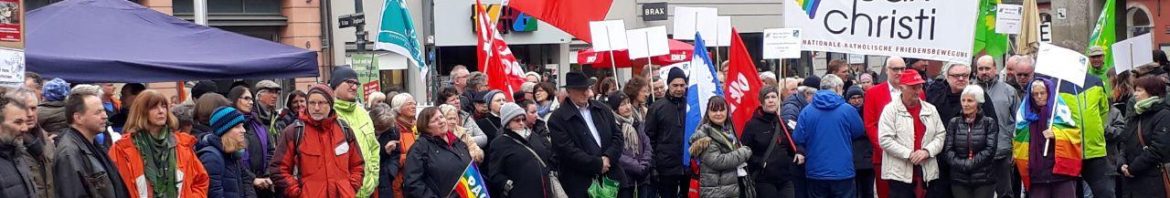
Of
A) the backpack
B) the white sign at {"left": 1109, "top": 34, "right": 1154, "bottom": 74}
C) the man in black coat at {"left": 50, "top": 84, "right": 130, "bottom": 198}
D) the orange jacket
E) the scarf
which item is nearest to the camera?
the man in black coat at {"left": 50, "top": 84, "right": 130, "bottom": 198}

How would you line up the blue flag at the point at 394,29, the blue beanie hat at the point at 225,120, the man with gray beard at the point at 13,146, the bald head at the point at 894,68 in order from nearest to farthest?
the man with gray beard at the point at 13,146
the blue beanie hat at the point at 225,120
the bald head at the point at 894,68
the blue flag at the point at 394,29

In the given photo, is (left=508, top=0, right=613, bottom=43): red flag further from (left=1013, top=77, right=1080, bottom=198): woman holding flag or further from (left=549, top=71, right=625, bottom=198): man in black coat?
(left=1013, top=77, right=1080, bottom=198): woman holding flag

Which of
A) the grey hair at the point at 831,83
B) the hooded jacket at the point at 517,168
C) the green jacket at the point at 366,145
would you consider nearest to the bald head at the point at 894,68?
the grey hair at the point at 831,83

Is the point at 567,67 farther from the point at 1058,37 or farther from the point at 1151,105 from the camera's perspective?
the point at 1151,105

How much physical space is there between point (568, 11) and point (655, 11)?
19384 mm

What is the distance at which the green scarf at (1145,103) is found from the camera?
1191 cm

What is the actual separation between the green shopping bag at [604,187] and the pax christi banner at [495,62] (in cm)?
354

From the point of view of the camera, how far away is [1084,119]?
1246 centimetres

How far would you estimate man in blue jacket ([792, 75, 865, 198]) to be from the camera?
41.5 ft

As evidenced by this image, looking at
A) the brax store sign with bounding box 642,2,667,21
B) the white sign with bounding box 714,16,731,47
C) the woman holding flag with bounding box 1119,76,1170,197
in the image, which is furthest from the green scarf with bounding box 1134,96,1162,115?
the brax store sign with bounding box 642,2,667,21

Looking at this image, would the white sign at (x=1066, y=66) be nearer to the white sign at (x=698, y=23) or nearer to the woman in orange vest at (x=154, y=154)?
the woman in orange vest at (x=154, y=154)

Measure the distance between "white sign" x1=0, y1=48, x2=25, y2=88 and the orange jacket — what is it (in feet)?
2.19

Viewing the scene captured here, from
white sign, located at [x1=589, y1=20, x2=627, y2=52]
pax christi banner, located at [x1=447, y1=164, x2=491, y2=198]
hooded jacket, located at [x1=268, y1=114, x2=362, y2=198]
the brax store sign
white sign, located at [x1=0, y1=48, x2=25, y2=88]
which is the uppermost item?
the brax store sign

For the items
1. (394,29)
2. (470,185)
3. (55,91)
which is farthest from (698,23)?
(55,91)
